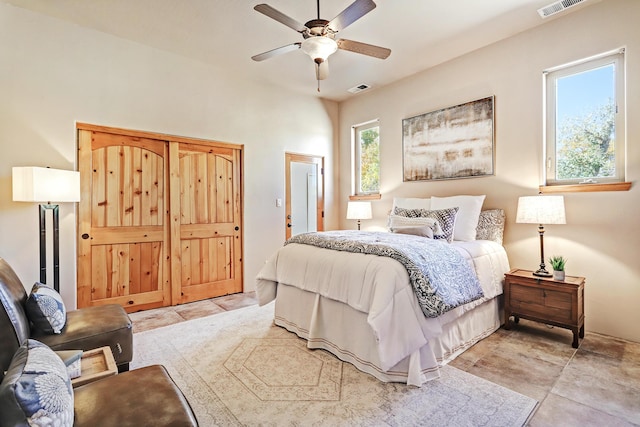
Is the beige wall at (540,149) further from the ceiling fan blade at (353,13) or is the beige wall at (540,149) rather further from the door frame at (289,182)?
the ceiling fan blade at (353,13)

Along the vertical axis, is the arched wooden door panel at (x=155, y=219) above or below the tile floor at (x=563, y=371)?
above

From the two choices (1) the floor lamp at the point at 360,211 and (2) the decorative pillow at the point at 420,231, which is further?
(1) the floor lamp at the point at 360,211

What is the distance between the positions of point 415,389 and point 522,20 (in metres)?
3.49

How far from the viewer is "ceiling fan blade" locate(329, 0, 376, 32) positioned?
6.82 ft

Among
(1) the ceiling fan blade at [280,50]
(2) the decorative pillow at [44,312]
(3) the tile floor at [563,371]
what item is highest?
(1) the ceiling fan blade at [280,50]

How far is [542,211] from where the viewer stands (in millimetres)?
2850

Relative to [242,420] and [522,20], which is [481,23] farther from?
[242,420]

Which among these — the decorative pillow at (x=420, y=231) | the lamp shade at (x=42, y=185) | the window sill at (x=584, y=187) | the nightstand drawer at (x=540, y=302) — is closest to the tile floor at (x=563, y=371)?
the nightstand drawer at (x=540, y=302)

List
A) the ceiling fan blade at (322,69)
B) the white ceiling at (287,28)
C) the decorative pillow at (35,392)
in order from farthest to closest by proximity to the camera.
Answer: the white ceiling at (287,28) → the ceiling fan blade at (322,69) → the decorative pillow at (35,392)

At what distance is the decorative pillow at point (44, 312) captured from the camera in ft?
6.03

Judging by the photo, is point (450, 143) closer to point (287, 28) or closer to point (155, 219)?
point (287, 28)

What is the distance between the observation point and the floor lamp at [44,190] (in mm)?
2588

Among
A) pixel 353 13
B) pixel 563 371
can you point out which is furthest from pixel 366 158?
pixel 563 371

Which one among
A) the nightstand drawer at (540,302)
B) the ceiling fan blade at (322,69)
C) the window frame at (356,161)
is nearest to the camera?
the nightstand drawer at (540,302)
